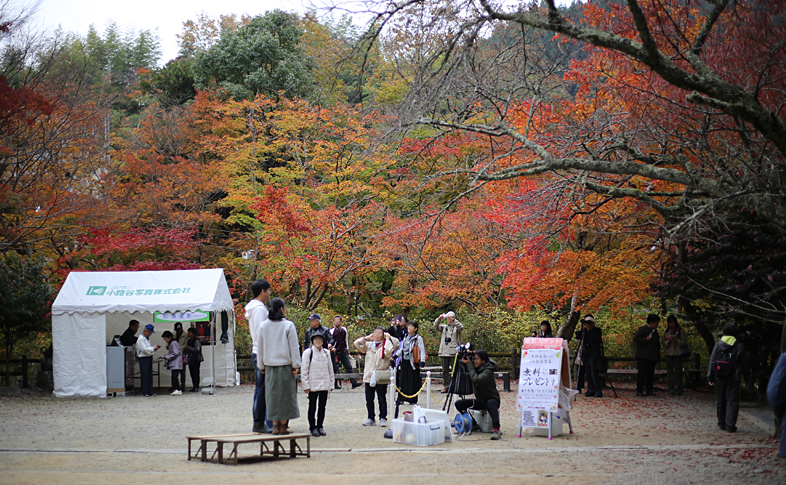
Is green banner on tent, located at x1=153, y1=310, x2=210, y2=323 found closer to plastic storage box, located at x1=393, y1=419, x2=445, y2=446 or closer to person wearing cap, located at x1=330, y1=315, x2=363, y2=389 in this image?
person wearing cap, located at x1=330, y1=315, x2=363, y2=389

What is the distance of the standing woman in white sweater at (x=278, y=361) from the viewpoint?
8.16 m

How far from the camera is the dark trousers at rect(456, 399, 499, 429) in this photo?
9.15 m

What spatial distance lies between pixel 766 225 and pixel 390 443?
7272mm

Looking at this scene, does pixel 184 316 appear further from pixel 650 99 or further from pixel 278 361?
pixel 650 99

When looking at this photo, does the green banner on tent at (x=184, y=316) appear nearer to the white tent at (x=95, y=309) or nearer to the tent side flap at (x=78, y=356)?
the white tent at (x=95, y=309)

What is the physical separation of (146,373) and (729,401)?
1253 cm

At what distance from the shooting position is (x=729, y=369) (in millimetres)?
9344

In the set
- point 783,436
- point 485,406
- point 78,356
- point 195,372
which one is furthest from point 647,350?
point 78,356

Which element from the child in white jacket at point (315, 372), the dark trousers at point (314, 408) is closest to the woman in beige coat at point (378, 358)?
the dark trousers at point (314, 408)

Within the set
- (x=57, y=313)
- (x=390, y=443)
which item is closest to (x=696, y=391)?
(x=390, y=443)

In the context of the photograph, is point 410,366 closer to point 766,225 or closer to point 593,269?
point 593,269

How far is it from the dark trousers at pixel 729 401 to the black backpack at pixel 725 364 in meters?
0.19

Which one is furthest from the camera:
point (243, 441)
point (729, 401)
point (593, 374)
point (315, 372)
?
point (593, 374)

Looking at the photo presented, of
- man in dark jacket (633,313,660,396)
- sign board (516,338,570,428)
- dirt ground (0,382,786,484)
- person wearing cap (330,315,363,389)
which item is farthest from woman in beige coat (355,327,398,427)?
man in dark jacket (633,313,660,396)
